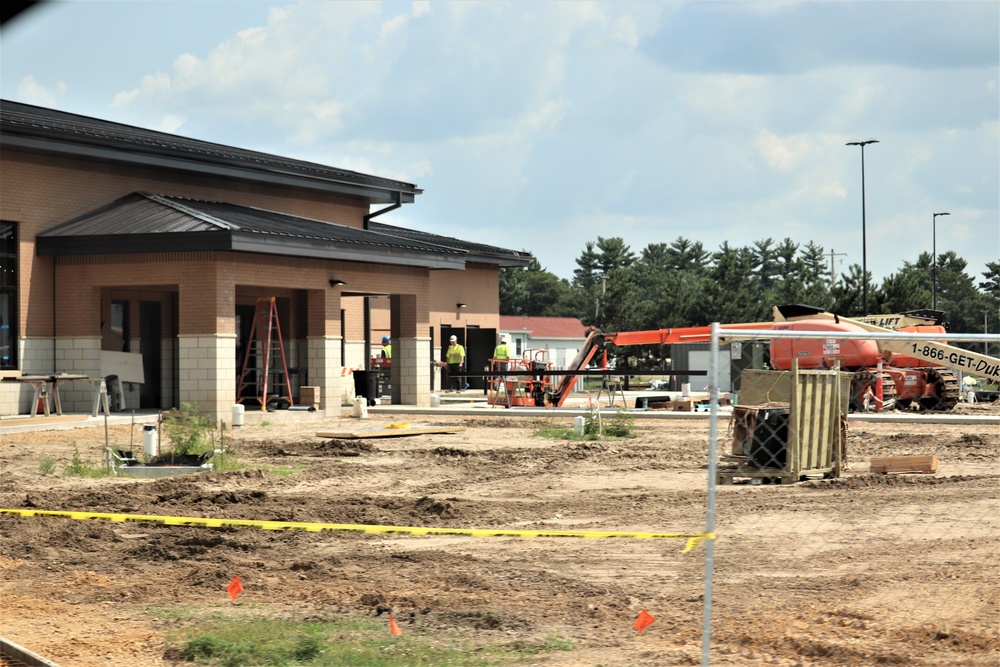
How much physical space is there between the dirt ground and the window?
8.32 meters

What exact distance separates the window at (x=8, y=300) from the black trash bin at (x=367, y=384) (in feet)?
32.1

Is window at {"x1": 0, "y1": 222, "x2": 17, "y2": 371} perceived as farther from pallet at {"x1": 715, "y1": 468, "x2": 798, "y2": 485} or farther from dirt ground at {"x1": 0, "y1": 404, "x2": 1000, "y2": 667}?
pallet at {"x1": 715, "y1": 468, "x2": 798, "y2": 485}

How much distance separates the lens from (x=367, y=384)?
3378 cm

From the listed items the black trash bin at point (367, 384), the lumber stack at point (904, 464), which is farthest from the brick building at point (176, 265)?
the lumber stack at point (904, 464)

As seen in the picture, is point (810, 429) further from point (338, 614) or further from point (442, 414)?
point (442, 414)

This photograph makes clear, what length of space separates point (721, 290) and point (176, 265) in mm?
57113

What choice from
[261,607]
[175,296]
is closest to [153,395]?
[175,296]

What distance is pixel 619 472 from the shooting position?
18.4 metres

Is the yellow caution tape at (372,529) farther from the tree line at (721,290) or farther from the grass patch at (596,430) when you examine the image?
the tree line at (721,290)

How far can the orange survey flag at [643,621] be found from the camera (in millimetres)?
8289

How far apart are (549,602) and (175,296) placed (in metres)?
23.7

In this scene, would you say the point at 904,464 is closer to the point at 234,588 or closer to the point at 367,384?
the point at 234,588

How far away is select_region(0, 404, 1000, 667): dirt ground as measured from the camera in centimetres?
812

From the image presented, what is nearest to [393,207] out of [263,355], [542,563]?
[263,355]
